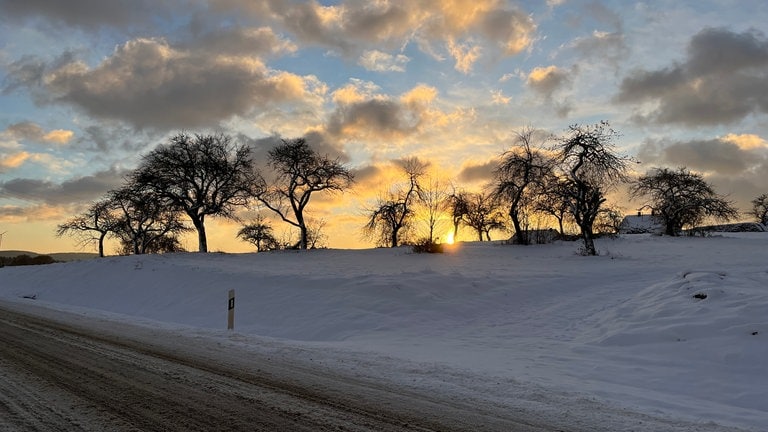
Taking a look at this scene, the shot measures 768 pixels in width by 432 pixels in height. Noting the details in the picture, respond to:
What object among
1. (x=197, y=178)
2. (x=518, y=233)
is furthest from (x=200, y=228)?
(x=518, y=233)

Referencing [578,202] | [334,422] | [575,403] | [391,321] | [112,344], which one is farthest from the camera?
[578,202]

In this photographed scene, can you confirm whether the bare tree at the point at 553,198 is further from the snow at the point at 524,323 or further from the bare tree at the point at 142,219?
the bare tree at the point at 142,219

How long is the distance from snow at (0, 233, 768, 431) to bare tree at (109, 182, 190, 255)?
13.5 m

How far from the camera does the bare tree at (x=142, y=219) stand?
38062mm

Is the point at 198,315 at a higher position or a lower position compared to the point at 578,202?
lower

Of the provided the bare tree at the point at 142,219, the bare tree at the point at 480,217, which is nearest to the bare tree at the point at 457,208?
the bare tree at the point at 480,217

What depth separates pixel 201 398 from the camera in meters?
5.23

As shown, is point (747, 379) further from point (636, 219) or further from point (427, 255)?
point (636, 219)

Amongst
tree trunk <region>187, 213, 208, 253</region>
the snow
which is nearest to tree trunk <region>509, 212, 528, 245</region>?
the snow

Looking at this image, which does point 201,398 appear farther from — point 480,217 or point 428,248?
point 480,217

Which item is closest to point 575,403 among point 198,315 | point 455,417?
point 455,417

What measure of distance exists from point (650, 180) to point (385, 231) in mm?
25967

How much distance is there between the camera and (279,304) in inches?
617

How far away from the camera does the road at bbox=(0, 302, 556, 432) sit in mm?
4441
